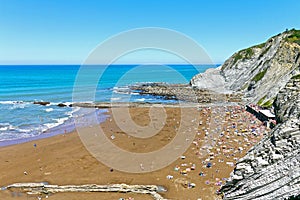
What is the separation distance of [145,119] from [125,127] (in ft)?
16.8

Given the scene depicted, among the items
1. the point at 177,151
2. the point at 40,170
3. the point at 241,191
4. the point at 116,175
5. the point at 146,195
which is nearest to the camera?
the point at 241,191

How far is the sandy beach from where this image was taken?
17.0 meters

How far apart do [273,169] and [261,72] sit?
1912 inches

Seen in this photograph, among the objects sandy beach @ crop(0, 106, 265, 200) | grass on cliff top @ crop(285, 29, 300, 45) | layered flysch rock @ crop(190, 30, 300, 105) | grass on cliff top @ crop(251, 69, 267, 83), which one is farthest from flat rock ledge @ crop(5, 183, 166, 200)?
grass on cliff top @ crop(285, 29, 300, 45)

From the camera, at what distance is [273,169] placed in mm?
11523

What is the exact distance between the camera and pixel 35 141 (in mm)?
28641

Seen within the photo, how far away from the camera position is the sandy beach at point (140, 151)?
1697cm

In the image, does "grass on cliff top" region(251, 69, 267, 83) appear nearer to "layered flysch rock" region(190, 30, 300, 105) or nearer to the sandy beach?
"layered flysch rock" region(190, 30, 300, 105)

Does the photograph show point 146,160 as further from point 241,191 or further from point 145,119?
point 145,119

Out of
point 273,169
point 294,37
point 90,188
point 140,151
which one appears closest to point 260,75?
point 294,37

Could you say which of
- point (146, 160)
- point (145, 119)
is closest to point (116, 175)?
point (146, 160)

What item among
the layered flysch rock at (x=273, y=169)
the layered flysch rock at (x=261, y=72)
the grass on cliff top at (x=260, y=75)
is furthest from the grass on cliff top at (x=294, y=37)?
the layered flysch rock at (x=273, y=169)

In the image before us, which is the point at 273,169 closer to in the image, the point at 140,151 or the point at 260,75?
the point at 140,151

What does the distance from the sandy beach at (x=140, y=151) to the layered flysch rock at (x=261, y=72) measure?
13632 mm
